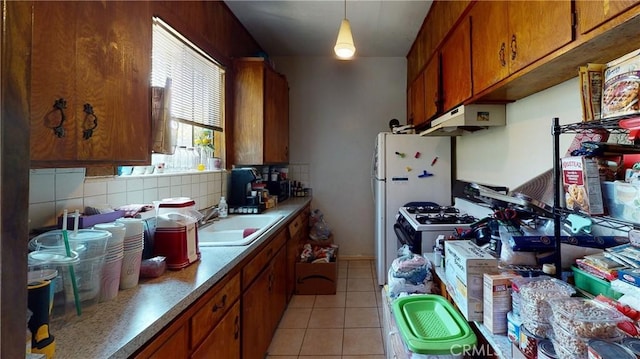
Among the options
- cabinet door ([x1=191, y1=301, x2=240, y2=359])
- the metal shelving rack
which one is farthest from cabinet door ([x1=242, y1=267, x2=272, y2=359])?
the metal shelving rack

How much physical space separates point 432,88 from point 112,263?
2.67 meters

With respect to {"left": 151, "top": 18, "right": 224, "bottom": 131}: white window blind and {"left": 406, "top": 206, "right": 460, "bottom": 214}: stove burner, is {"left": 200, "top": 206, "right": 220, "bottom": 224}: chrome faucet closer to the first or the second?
{"left": 151, "top": 18, "right": 224, "bottom": 131}: white window blind

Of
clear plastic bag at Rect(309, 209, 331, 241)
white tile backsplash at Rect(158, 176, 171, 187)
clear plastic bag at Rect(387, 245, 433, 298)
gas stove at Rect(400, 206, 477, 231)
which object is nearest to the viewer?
clear plastic bag at Rect(387, 245, 433, 298)

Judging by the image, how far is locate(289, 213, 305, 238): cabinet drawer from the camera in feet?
9.06

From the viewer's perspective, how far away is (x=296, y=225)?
2.99 m

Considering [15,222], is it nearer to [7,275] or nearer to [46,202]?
[7,275]

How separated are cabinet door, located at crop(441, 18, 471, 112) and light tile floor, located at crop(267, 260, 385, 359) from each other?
1.86 metres

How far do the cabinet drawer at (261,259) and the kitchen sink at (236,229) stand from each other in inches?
4.9

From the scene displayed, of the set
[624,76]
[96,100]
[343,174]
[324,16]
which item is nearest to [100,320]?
[96,100]

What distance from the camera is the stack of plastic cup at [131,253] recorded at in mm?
1081

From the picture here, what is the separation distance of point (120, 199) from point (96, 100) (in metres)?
0.68

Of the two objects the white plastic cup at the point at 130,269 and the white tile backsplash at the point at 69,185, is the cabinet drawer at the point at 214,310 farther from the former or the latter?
the white tile backsplash at the point at 69,185

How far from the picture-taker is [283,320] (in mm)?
2553

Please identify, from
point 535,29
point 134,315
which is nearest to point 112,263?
point 134,315
